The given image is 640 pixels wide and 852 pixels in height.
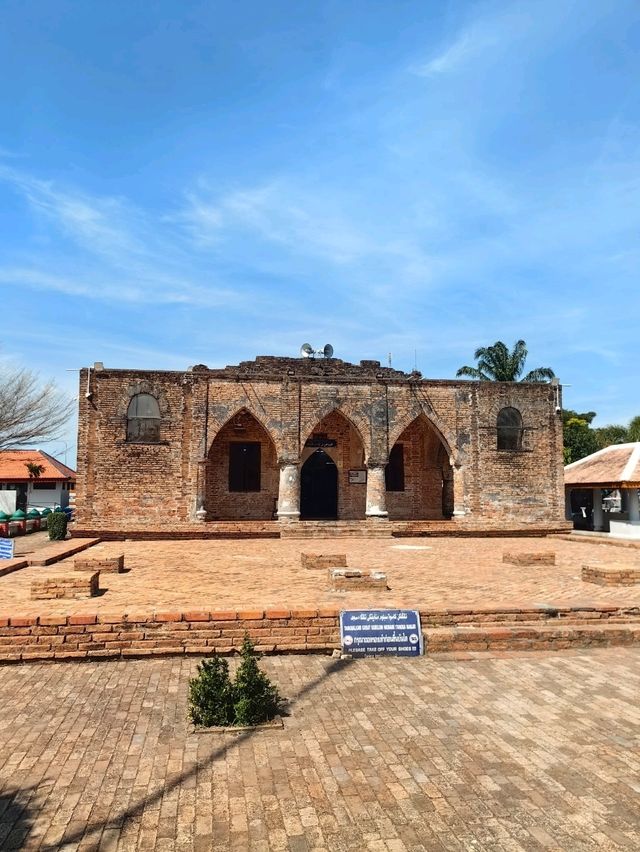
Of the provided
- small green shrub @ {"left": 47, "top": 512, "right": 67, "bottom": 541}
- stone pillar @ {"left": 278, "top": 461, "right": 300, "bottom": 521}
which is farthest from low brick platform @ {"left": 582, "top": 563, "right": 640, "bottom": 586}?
small green shrub @ {"left": 47, "top": 512, "right": 67, "bottom": 541}

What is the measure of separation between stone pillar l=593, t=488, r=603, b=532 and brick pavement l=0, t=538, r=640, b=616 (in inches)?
275

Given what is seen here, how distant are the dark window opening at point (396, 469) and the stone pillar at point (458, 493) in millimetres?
3418

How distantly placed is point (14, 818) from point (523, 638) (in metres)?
5.68

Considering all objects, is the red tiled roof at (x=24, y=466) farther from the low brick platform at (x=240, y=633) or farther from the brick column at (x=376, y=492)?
Result: the low brick platform at (x=240, y=633)

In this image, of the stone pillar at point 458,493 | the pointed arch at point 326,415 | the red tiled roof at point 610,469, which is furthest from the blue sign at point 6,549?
the red tiled roof at point 610,469

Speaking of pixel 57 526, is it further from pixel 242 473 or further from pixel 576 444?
pixel 576 444

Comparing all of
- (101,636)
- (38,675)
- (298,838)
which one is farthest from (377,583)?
(298,838)

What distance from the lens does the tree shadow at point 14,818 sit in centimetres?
325

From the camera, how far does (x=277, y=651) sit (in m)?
6.88

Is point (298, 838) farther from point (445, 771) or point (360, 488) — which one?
point (360, 488)

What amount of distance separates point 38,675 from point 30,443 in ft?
79.1

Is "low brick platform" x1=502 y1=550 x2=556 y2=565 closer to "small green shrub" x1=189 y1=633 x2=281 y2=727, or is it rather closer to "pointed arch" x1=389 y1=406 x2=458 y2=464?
"small green shrub" x1=189 y1=633 x2=281 y2=727

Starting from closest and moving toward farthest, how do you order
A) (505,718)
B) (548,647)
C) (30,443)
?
(505,718)
(548,647)
(30,443)

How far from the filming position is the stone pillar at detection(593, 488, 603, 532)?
23.8m
